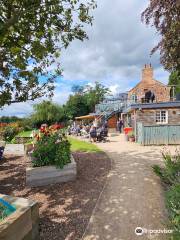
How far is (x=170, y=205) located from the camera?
477 cm

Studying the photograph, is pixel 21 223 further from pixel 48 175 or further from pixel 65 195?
pixel 48 175

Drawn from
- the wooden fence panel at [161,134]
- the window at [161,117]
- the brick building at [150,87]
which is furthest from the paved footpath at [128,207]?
the brick building at [150,87]

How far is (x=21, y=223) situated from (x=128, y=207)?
2.80 meters

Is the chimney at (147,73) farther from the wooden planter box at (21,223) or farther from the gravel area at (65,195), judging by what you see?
the wooden planter box at (21,223)

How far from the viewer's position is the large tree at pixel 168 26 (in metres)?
8.08

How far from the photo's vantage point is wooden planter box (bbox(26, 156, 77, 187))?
25.7ft

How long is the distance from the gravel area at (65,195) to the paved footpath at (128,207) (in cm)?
25

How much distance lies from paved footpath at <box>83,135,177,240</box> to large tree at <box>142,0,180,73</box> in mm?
4272

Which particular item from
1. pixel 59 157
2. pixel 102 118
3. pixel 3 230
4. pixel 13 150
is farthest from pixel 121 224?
pixel 102 118

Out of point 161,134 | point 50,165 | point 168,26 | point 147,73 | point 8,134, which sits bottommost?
point 50,165

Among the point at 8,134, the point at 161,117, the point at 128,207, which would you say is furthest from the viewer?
the point at 8,134

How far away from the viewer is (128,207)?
19.8ft

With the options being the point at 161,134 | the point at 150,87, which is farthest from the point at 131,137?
the point at 150,87

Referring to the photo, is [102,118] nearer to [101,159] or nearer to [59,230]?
[101,159]
